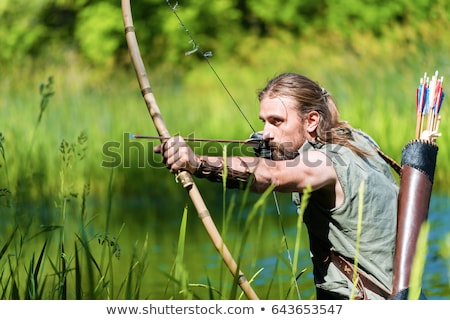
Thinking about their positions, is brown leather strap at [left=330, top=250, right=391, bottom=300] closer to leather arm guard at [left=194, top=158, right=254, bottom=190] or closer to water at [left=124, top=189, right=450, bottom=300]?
leather arm guard at [left=194, top=158, right=254, bottom=190]

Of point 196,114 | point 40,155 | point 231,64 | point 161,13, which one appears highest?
point 161,13

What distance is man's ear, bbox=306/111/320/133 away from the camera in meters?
3.15

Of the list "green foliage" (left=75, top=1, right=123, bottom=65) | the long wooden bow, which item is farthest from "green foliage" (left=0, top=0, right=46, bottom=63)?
the long wooden bow

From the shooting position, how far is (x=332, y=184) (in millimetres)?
2973

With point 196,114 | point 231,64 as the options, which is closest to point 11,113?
point 196,114

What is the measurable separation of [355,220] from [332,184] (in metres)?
0.15

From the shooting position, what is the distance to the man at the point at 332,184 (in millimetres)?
2951

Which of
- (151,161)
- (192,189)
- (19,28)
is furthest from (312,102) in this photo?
(19,28)

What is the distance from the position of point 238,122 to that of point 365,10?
30.4ft

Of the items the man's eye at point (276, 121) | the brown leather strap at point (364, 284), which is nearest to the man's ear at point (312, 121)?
the man's eye at point (276, 121)

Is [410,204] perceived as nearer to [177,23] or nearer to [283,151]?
[283,151]
